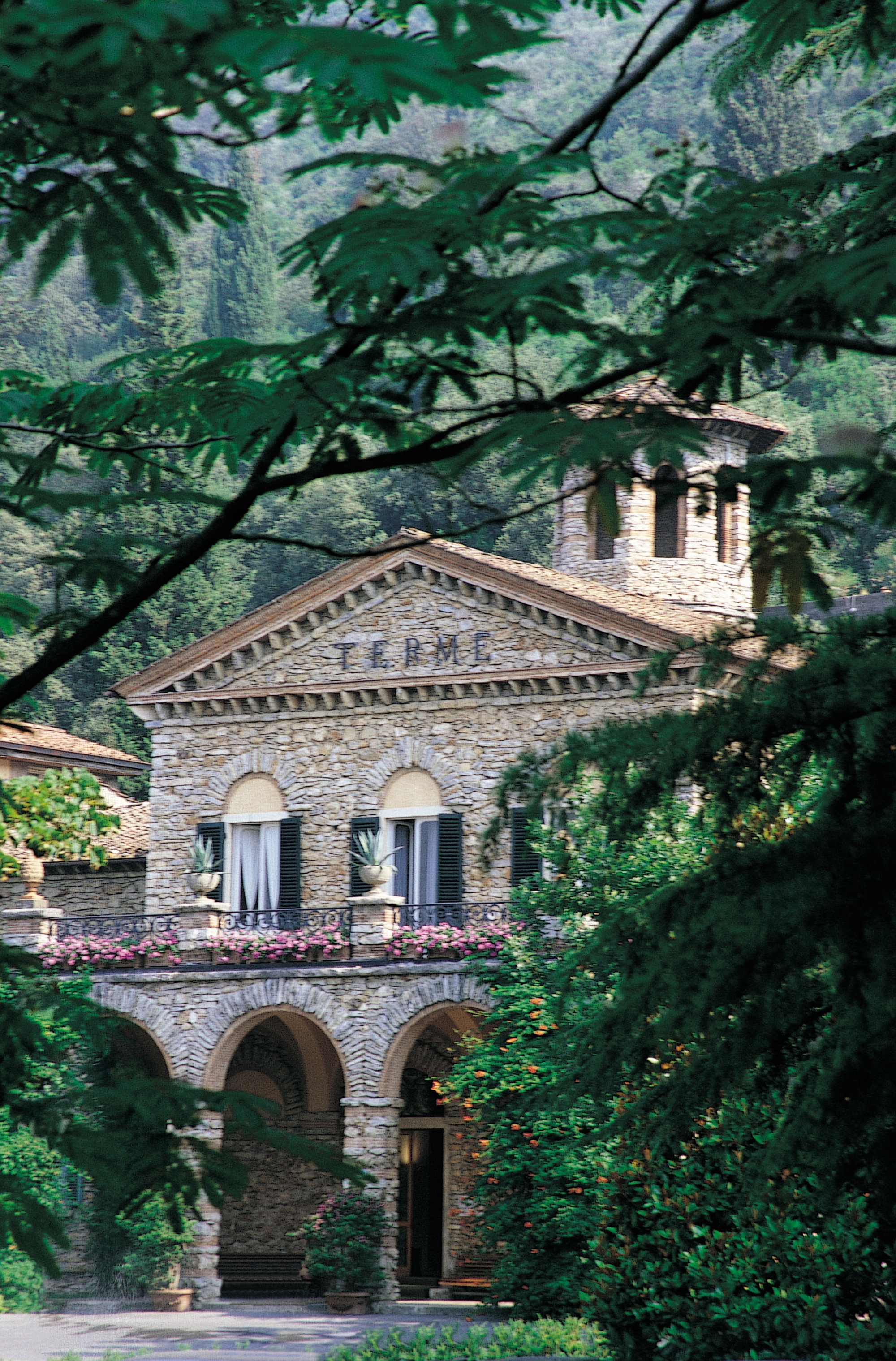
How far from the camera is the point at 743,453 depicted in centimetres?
3409

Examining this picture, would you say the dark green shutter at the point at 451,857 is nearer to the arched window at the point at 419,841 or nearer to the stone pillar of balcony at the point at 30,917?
the arched window at the point at 419,841

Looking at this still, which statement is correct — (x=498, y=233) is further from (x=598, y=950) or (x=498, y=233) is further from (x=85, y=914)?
(x=85, y=914)

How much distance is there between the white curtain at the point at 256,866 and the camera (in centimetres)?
2712

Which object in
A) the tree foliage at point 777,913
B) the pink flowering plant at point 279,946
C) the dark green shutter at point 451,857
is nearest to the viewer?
the tree foliage at point 777,913

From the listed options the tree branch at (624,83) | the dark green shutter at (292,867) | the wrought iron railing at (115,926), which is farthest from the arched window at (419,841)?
the tree branch at (624,83)

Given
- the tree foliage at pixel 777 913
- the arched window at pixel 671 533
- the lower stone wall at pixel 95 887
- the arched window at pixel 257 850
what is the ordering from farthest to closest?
the arched window at pixel 671 533
the lower stone wall at pixel 95 887
the arched window at pixel 257 850
the tree foliage at pixel 777 913

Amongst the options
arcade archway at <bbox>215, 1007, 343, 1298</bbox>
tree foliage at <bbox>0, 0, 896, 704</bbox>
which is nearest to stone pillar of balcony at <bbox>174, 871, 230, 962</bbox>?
arcade archway at <bbox>215, 1007, 343, 1298</bbox>

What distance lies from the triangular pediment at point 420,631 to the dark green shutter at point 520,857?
2400 mm

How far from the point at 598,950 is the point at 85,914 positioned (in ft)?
76.3

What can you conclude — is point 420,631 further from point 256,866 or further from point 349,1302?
point 349,1302

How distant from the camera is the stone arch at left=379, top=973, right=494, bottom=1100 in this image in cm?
2442

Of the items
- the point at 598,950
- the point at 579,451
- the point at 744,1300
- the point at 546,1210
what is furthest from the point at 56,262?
the point at 546,1210

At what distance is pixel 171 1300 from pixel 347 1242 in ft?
9.21

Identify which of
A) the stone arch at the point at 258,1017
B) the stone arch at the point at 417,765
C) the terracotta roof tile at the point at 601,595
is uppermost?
the terracotta roof tile at the point at 601,595
